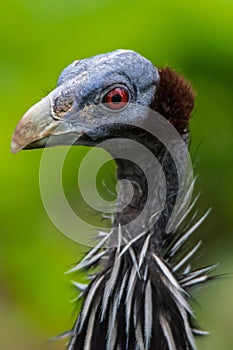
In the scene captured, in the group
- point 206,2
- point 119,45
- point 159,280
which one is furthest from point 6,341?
point 159,280

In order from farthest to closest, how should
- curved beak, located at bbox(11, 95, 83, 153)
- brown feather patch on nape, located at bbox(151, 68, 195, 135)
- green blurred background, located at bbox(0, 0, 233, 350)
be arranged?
1. green blurred background, located at bbox(0, 0, 233, 350)
2. brown feather patch on nape, located at bbox(151, 68, 195, 135)
3. curved beak, located at bbox(11, 95, 83, 153)

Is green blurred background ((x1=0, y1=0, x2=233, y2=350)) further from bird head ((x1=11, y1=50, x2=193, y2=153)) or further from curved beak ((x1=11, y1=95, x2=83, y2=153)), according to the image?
curved beak ((x1=11, y1=95, x2=83, y2=153))

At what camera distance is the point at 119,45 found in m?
3.75

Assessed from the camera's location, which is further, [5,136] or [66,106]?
[5,136]

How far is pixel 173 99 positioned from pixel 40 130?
35 cm

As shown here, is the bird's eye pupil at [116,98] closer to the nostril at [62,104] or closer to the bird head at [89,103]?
the bird head at [89,103]

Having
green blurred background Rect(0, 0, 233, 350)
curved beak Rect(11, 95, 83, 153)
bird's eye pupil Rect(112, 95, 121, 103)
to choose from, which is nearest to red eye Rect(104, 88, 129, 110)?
bird's eye pupil Rect(112, 95, 121, 103)

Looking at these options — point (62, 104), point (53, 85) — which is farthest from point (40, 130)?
point (53, 85)

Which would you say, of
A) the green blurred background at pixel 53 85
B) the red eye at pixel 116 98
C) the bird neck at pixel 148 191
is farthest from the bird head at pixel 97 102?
the green blurred background at pixel 53 85

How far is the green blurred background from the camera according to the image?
371 centimetres

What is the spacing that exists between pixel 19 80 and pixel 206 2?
820 mm

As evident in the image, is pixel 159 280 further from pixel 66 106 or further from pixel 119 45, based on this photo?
pixel 119 45

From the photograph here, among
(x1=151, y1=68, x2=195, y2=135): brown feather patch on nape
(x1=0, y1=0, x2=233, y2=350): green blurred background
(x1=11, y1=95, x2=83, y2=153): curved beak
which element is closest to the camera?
(x1=11, y1=95, x2=83, y2=153): curved beak

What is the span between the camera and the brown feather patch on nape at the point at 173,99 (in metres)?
2.18
